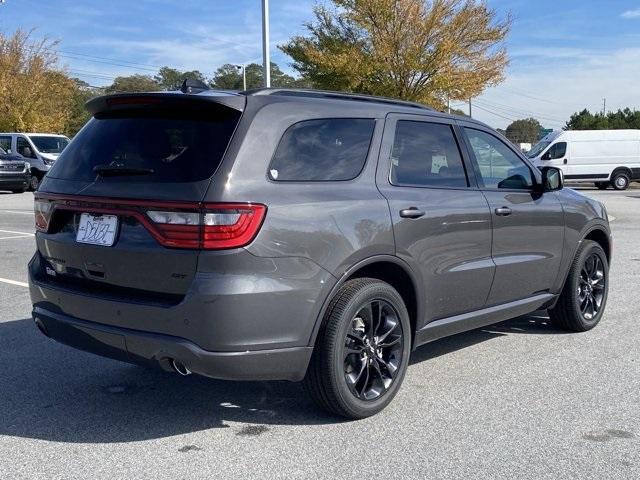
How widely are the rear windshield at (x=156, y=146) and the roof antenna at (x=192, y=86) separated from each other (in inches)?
9.7

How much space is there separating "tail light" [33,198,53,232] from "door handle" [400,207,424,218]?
80.2 inches

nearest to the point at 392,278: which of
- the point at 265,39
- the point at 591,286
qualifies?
the point at 591,286

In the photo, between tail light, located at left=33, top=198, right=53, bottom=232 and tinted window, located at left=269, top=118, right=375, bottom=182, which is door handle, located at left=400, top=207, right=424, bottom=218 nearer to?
tinted window, located at left=269, top=118, right=375, bottom=182

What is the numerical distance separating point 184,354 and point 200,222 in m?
0.66

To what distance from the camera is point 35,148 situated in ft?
85.4

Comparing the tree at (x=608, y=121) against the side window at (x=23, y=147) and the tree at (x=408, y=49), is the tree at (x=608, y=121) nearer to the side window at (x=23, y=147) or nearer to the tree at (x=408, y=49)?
the tree at (x=408, y=49)

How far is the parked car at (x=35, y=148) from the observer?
84.3 ft

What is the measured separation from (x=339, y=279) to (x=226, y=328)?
2.32ft

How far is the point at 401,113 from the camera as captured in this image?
475 cm

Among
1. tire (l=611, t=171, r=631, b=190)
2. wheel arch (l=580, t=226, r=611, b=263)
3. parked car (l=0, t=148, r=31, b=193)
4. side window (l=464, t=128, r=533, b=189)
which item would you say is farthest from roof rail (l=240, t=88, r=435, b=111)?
tire (l=611, t=171, r=631, b=190)

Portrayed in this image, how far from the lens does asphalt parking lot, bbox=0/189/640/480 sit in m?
3.63

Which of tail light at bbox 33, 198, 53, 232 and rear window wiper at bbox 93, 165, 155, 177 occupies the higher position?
rear window wiper at bbox 93, 165, 155, 177

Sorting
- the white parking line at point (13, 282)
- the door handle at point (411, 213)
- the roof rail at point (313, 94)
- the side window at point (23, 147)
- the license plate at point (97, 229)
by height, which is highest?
the side window at point (23, 147)

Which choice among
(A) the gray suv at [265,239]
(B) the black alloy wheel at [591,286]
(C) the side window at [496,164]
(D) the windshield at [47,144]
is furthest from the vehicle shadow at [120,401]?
(D) the windshield at [47,144]
